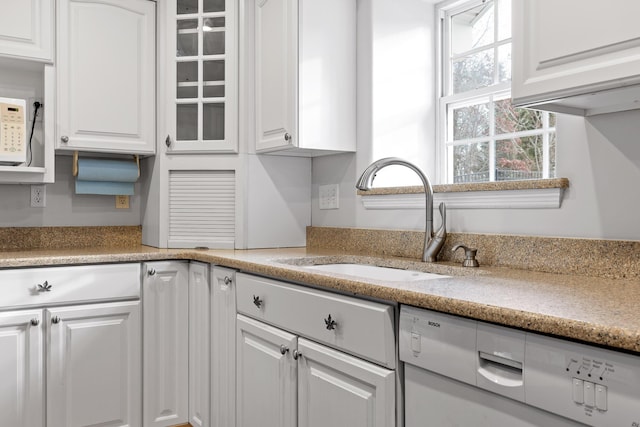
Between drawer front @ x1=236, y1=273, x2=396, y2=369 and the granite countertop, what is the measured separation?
42 millimetres

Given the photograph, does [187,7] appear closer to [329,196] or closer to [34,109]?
[34,109]

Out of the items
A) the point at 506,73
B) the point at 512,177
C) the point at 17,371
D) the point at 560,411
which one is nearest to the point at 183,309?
the point at 17,371

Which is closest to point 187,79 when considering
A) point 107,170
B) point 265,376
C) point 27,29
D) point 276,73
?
point 276,73

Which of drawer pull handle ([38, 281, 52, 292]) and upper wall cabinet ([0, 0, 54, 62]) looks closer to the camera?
drawer pull handle ([38, 281, 52, 292])

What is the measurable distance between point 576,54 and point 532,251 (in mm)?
686

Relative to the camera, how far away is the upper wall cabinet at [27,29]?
8.12ft

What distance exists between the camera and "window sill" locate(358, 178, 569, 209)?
173cm

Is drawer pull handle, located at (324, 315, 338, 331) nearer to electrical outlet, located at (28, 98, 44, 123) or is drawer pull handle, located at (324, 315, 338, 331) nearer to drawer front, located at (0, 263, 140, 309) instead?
drawer front, located at (0, 263, 140, 309)

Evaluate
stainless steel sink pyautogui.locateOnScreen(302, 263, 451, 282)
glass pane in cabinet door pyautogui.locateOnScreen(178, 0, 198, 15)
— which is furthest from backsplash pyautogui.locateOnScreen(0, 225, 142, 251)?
stainless steel sink pyautogui.locateOnScreen(302, 263, 451, 282)

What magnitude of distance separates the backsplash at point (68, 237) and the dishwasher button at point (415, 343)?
214 centimetres

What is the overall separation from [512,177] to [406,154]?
51 cm

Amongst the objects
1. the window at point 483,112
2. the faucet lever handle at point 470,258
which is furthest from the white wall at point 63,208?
the faucet lever handle at point 470,258

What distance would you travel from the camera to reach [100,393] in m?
2.40

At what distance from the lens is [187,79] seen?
2.82m
